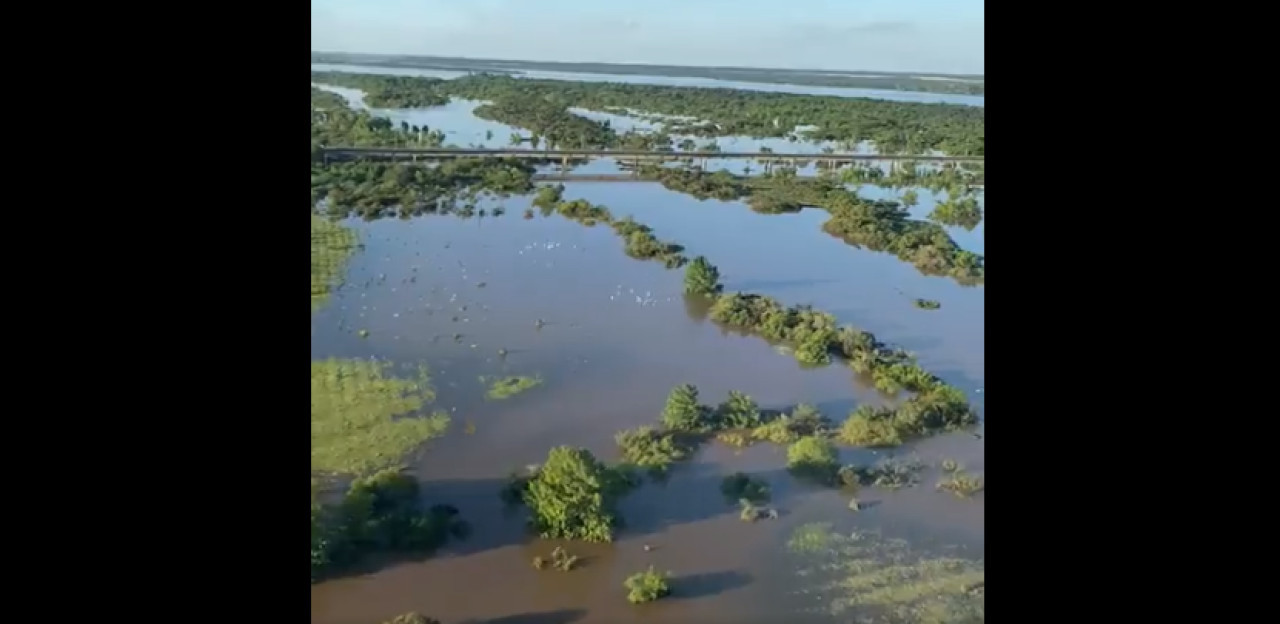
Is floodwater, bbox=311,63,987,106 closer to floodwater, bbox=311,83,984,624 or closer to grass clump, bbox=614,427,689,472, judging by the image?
floodwater, bbox=311,83,984,624

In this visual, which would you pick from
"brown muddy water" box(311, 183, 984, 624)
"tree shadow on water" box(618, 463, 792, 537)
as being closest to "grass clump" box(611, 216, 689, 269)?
"brown muddy water" box(311, 183, 984, 624)

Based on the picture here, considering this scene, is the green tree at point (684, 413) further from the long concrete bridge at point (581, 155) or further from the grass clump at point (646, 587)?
the long concrete bridge at point (581, 155)

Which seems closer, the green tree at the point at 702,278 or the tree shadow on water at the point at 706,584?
the tree shadow on water at the point at 706,584

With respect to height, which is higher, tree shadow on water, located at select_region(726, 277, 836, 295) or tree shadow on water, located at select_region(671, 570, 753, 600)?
tree shadow on water, located at select_region(726, 277, 836, 295)

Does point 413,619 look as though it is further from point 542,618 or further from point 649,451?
point 649,451

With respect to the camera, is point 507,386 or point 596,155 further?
point 596,155

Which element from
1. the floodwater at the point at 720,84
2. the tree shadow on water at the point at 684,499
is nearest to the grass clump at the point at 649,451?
the tree shadow on water at the point at 684,499

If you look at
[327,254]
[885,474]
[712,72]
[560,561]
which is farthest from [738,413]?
[327,254]
